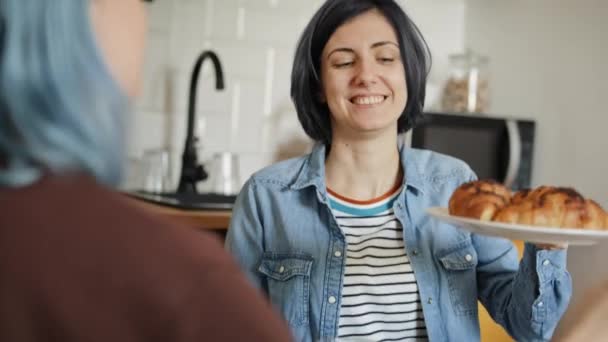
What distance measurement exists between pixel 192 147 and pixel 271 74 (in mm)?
434

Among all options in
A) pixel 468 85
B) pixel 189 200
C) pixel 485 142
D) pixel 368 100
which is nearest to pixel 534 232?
pixel 368 100

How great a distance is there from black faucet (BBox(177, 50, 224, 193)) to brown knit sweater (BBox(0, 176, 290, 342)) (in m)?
2.11

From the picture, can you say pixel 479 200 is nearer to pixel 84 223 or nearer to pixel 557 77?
pixel 84 223

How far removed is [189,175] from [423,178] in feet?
4.20

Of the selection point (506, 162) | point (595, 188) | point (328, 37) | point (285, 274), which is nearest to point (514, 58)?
point (506, 162)

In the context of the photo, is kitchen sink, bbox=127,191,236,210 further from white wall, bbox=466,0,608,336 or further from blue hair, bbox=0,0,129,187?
blue hair, bbox=0,0,129,187

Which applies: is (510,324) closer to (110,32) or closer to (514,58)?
(110,32)

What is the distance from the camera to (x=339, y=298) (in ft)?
4.60

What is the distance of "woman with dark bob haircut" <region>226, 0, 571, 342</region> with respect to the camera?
4.56 feet

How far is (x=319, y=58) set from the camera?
1.58 meters

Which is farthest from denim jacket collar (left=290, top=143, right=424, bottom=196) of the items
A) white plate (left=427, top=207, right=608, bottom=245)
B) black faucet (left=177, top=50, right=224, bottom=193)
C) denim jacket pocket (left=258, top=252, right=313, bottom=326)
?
black faucet (left=177, top=50, right=224, bottom=193)

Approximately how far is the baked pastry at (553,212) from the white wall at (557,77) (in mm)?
1174

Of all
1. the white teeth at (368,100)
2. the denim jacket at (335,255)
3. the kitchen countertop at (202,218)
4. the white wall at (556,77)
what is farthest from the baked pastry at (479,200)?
the white wall at (556,77)

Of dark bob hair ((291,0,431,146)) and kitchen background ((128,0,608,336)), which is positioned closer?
dark bob hair ((291,0,431,146))
